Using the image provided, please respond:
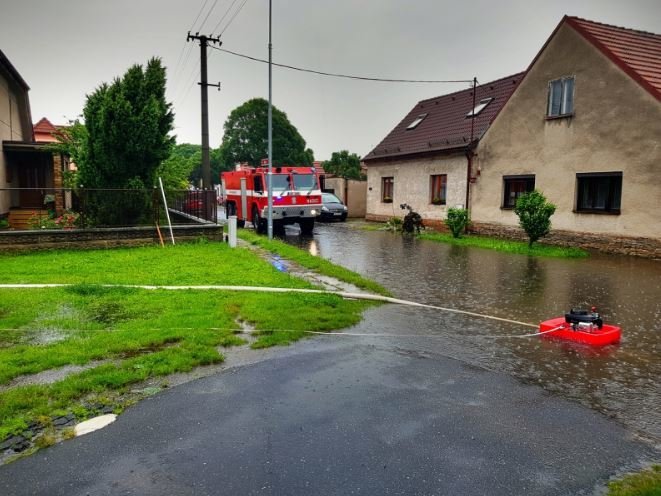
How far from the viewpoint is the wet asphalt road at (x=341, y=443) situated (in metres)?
3.27

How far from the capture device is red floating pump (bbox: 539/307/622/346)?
20.8 feet

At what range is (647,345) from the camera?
6.40m

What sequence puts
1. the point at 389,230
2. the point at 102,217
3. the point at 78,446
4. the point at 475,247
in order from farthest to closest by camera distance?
1. the point at 389,230
2. the point at 475,247
3. the point at 102,217
4. the point at 78,446

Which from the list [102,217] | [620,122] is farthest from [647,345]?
[102,217]

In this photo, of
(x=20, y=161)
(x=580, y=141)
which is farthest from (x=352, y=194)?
(x=20, y=161)

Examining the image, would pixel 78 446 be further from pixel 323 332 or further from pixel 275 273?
pixel 275 273

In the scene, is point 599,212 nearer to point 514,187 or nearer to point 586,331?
point 514,187

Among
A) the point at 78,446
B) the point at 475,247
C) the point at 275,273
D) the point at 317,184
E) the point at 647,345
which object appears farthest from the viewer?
the point at 317,184

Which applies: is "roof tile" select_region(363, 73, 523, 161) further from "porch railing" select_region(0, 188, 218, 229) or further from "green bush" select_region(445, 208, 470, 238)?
"porch railing" select_region(0, 188, 218, 229)

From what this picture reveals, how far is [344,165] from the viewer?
40.7 meters

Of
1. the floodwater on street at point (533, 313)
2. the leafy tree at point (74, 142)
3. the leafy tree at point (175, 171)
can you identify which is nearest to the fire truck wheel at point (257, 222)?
the leafy tree at point (175, 171)

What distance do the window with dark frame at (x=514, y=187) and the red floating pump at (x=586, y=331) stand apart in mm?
12791

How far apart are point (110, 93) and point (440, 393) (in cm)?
1435

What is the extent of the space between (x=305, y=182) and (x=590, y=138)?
35.3ft
